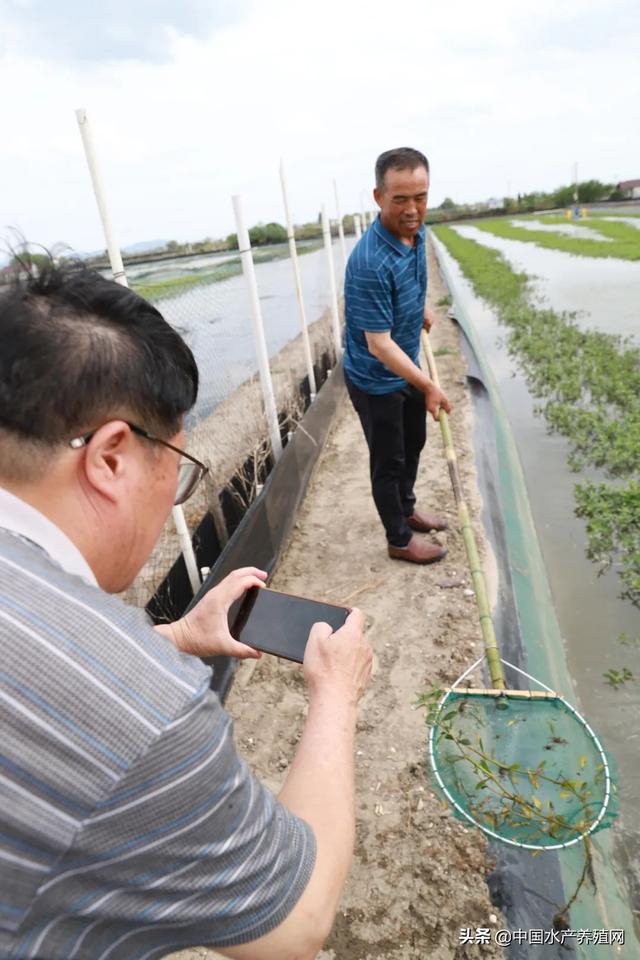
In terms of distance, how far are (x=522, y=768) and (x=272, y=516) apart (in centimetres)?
217

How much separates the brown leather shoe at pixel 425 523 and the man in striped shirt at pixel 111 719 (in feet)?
9.50

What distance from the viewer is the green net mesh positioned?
5.53 ft

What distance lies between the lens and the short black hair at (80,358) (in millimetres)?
775

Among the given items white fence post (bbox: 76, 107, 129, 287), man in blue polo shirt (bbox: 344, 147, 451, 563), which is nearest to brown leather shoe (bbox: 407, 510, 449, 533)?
man in blue polo shirt (bbox: 344, 147, 451, 563)

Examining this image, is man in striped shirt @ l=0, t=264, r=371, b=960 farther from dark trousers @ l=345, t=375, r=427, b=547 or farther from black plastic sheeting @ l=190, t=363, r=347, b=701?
dark trousers @ l=345, t=375, r=427, b=547

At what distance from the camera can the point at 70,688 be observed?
614 millimetres

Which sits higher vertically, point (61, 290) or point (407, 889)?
point (61, 290)

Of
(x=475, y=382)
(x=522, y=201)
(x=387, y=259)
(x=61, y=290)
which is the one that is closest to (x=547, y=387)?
(x=475, y=382)

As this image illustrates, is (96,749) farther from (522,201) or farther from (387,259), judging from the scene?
(522,201)

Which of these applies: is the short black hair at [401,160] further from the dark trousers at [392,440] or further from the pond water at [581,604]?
the pond water at [581,604]

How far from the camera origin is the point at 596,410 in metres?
→ 5.83

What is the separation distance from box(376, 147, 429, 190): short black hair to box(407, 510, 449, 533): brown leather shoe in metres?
1.93

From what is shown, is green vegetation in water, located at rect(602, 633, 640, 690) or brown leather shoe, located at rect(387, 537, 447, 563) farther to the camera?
brown leather shoe, located at rect(387, 537, 447, 563)

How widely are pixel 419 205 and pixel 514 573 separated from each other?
1.92 meters
